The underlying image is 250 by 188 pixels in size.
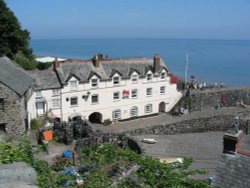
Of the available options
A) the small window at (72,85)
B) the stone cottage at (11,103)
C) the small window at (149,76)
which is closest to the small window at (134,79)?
the small window at (149,76)

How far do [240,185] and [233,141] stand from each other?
4.88 feet

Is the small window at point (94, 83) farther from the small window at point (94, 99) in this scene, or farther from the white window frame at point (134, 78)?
the white window frame at point (134, 78)

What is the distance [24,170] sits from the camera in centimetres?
574

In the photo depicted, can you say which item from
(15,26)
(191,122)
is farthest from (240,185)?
(15,26)

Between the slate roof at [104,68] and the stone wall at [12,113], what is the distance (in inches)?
335

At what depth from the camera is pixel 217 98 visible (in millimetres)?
43750

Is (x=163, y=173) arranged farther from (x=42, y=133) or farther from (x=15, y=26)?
(x=15, y=26)

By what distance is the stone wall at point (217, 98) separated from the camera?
42062mm

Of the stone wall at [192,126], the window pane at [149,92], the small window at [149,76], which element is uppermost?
the small window at [149,76]

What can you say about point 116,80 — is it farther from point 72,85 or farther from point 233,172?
point 233,172

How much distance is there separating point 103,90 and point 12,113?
Result: 1292 cm

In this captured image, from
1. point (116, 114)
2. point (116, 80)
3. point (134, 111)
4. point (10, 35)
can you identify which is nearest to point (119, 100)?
point (116, 114)

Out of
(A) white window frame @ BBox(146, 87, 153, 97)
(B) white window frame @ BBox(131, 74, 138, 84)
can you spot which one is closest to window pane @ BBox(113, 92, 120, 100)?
(B) white window frame @ BBox(131, 74, 138, 84)

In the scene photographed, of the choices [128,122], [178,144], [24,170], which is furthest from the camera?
[128,122]
